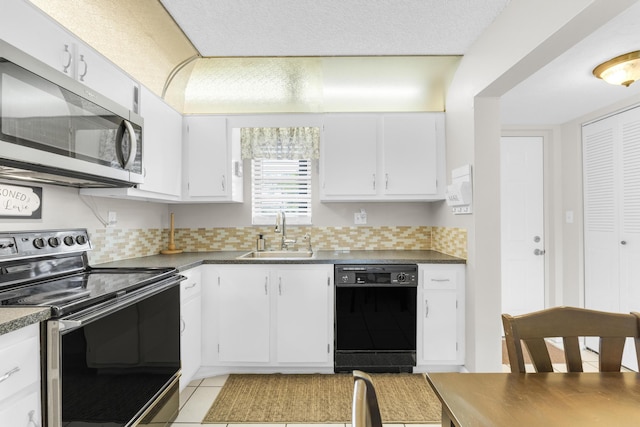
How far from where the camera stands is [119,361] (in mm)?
1565

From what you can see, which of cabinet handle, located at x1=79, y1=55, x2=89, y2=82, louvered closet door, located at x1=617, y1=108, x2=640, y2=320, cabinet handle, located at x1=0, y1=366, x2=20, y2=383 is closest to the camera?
cabinet handle, located at x1=0, y1=366, x2=20, y2=383

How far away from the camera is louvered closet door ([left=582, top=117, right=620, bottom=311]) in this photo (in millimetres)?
3012

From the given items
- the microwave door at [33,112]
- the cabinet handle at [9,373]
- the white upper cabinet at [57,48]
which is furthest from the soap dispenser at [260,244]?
the cabinet handle at [9,373]

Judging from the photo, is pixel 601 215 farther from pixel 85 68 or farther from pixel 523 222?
pixel 85 68

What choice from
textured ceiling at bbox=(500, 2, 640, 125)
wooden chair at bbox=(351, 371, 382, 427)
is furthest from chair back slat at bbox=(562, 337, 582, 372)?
textured ceiling at bbox=(500, 2, 640, 125)

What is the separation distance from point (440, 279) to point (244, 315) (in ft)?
5.13

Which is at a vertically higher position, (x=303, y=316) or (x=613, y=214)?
(x=613, y=214)

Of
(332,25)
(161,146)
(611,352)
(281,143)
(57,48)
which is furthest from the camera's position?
(281,143)

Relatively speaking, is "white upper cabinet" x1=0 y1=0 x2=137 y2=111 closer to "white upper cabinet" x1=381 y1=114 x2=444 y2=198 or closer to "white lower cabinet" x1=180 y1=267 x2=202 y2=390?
"white lower cabinet" x1=180 y1=267 x2=202 y2=390

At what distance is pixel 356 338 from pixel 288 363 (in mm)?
571

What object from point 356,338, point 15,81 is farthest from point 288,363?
point 15,81

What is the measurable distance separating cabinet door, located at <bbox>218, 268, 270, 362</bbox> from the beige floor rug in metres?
0.22

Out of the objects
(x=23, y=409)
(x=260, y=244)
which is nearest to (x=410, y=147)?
(x=260, y=244)

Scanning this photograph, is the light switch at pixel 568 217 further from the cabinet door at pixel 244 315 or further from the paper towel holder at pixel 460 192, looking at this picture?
the cabinet door at pixel 244 315
